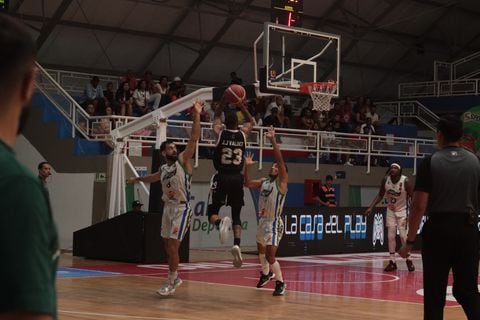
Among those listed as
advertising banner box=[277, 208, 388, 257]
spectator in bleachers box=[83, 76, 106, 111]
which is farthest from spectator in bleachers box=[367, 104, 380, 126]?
spectator in bleachers box=[83, 76, 106, 111]

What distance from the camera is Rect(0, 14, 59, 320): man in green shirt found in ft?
7.41

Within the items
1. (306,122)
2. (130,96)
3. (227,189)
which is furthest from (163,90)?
(227,189)

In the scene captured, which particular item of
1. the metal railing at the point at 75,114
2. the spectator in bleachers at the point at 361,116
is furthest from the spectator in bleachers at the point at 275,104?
the metal railing at the point at 75,114

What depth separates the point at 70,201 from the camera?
77.3ft

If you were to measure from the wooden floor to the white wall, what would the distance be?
5.86 meters

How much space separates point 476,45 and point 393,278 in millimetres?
24930

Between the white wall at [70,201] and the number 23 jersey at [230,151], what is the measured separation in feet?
34.5

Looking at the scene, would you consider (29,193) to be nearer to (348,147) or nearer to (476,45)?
(348,147)

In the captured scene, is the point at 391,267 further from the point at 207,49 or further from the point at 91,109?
the point at 207,49

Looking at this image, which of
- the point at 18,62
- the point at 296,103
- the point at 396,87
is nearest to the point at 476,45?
the point at 396,87

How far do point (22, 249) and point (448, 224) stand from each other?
543cm

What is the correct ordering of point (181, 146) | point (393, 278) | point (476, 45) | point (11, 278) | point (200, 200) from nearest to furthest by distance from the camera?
point (11, 278)
point (393, 278)
point (181, 146)
point (200, 200)
point (476, 45)

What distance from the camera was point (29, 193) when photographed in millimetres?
2291

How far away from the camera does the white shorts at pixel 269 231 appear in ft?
46.0
